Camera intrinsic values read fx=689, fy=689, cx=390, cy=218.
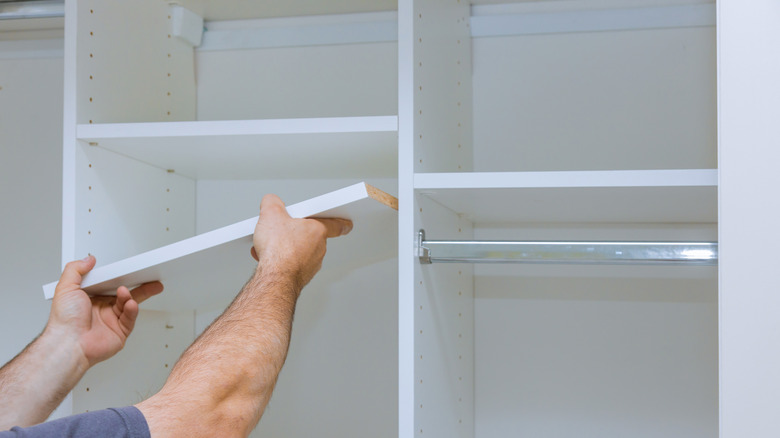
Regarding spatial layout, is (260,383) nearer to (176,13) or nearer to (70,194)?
(70,194)

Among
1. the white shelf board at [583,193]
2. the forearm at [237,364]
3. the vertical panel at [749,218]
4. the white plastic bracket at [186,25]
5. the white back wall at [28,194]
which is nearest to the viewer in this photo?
the vertical panel at [749,218]

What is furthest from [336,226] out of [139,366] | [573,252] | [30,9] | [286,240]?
[30,9]

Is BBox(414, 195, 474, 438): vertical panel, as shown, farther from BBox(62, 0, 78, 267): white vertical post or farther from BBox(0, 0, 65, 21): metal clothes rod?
BBox(0, 0, 65, 21): metal clothes rod

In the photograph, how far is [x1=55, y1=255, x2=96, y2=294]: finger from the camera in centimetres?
100

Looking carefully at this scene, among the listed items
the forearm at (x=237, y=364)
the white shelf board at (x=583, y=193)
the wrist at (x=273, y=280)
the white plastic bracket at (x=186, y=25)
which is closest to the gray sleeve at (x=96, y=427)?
the forearm at (x=237, y=364)

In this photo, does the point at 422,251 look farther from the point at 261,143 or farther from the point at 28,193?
the point at 28,193

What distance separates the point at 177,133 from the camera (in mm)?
1041

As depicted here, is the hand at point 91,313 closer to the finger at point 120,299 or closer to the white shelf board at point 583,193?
the finger at point 120,299

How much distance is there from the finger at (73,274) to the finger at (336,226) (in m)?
0.35

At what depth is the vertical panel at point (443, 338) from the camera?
39.1 inches

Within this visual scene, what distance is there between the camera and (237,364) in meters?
0.83

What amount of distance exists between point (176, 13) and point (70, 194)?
1.64ft

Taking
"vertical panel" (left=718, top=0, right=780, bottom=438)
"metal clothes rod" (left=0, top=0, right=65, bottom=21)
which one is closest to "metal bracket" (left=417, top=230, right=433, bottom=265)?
"vertical panel" (left=718, top=0, right=780, bottom=438)

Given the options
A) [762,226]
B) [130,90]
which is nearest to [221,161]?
[130,90]
